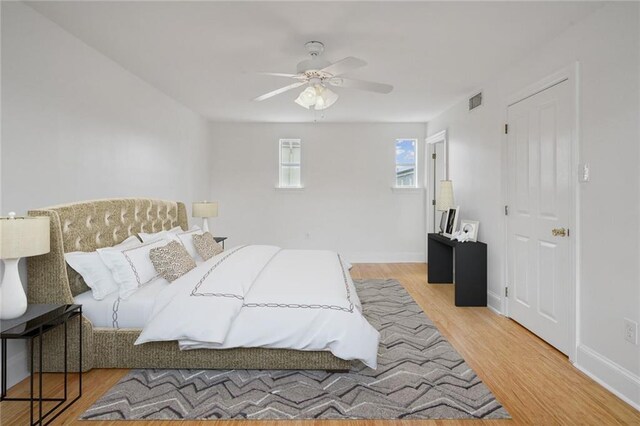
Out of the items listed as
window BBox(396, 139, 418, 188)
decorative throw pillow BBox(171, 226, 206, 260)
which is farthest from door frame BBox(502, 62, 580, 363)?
A: window BBox(396, 139, 418, 188)

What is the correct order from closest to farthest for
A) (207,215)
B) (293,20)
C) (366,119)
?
(293,20) → (207,215) → (366,119)

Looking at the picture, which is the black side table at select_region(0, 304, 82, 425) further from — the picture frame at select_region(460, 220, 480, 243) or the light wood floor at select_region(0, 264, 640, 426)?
the picture frame at select_region(460, 220, 480, 243)

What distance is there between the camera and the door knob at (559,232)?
2.77 meters

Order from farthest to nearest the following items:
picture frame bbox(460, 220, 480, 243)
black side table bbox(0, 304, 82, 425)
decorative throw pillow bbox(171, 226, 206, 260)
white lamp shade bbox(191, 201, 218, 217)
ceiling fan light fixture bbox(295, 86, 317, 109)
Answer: white lamp shade bbox(191, 201, 218, 217) < picture frame bbox(460, 220, 480, 243) < decorative throw pillow bbox(171, 226, 206, 260) < ceiling fan light fixture bbox(295, 86, 317, 109) < black side table bbox(0, 304, 82, 425)

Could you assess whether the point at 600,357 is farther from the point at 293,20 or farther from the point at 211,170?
Result: the point at 211,170

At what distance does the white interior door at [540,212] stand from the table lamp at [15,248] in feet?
11.5

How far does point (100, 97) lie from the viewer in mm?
3205

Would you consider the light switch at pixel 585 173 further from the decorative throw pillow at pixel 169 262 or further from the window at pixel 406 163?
the window at pixel 406 163

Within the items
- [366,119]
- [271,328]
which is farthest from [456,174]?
[271,328]

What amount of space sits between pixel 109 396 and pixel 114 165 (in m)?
2.14

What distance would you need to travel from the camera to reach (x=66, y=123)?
277 centimetres

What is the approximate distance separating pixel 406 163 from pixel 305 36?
409 centimetres

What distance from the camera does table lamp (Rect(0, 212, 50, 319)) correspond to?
6.03 feet

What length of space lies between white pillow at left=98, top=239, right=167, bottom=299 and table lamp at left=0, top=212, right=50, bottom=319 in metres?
0.64
